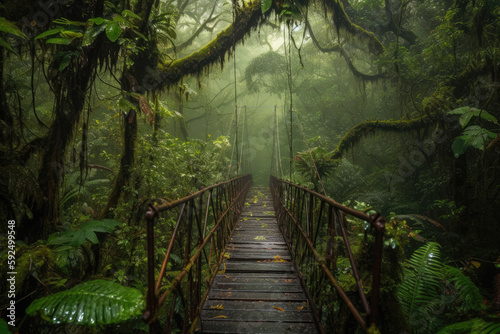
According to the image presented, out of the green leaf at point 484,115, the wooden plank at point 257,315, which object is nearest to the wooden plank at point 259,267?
the wooden plank at point 257,315

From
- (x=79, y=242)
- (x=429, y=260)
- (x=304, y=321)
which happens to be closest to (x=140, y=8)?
(x=79, y=242)

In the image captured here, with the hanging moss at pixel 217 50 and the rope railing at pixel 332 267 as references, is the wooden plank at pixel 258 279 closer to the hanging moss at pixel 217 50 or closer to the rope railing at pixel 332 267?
the rope railing at pixel 332 267

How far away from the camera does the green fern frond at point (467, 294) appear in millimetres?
2850

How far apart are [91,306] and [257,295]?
1605mm

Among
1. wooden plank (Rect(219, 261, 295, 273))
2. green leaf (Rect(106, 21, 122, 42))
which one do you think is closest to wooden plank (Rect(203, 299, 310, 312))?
wooden plank (Rect(219, 261, 295, 273))

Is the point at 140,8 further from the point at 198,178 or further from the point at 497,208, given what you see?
the point at 497,208

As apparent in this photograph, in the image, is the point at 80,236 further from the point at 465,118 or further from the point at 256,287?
the point at 465,118

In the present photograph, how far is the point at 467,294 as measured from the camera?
2.90 meters

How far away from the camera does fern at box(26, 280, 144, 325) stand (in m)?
1.29

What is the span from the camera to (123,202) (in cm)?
387

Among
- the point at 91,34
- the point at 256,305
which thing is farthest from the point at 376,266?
the point at 91,34

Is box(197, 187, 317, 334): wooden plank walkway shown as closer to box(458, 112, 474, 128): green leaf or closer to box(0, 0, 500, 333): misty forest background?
box(0, 0, 500, 333): misty forest background

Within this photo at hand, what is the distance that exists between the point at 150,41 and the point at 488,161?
7.08 meters

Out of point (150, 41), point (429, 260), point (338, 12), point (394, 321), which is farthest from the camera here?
point (338, 12)
